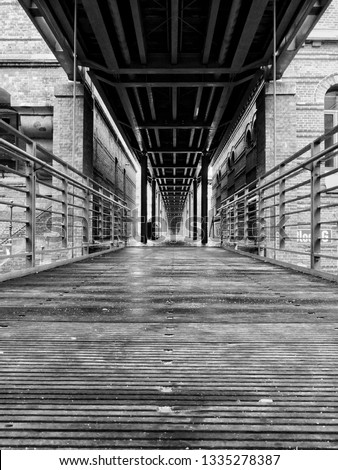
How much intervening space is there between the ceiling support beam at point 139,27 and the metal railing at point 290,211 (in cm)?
314

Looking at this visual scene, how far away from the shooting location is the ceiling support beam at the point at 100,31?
6.22m

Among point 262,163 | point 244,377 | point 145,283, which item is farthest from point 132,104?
point 244,377

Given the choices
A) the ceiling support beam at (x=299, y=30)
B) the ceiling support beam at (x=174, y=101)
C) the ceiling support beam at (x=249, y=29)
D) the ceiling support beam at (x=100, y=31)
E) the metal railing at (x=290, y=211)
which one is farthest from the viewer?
the ceiling support beam at (x=174, y=101)

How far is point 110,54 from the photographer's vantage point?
7.77m

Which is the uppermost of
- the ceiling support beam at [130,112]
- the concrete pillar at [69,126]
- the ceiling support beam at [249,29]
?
the ceiling support beam at [249,29]

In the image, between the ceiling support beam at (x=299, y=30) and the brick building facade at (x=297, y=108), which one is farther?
the brick building facade at (x=297, y=108)

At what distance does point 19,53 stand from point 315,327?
11410mm

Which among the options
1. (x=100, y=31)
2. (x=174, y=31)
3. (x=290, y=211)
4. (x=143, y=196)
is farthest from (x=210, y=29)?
(x=143, y=196)

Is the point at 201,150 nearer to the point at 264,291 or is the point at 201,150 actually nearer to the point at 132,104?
the point at 132,104

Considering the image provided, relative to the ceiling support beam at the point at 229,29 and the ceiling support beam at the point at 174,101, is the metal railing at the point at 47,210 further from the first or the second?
the ceiling support beam at the point at 229,29

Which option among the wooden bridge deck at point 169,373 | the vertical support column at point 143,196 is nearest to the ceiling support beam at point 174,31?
the wooden bridge deck at point 169,373

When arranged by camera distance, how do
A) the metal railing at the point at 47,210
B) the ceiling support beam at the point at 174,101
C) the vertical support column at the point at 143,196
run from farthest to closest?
the vertical support column at the point at 143,196, the ceiling support beam at the point at 174,101, the metal railing at the point at 47,210

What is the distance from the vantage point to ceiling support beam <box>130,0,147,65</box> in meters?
6.16

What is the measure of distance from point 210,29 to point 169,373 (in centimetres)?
674
